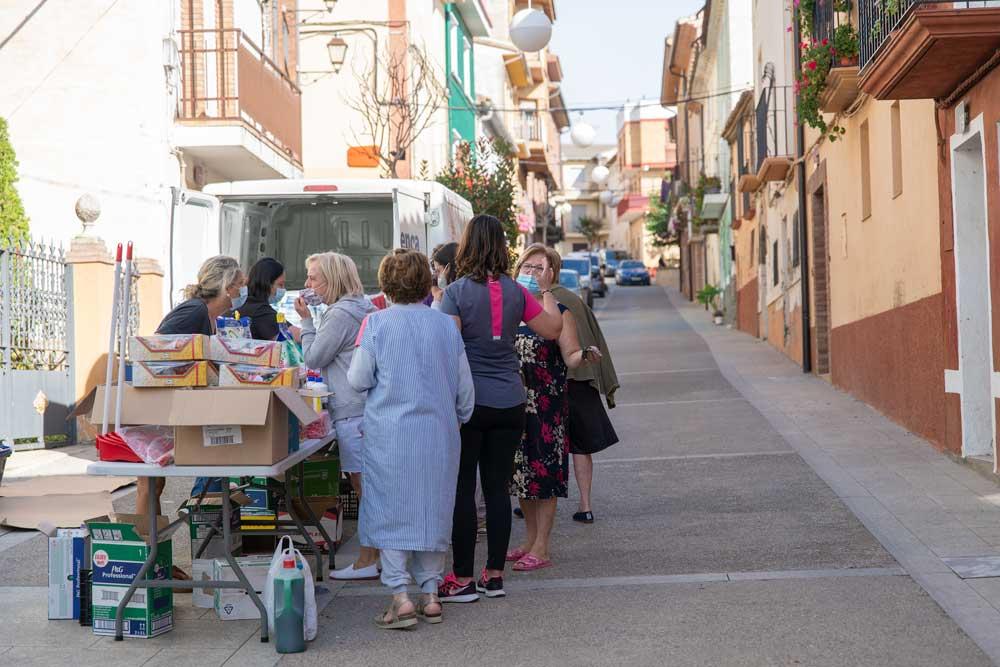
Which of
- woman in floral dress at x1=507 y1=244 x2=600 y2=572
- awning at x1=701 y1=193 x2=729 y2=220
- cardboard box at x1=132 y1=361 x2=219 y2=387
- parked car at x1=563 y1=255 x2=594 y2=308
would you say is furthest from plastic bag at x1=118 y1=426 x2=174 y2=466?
parked car at x1=563 y1=255 x2=594 y2=308

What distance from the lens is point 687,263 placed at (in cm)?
5312

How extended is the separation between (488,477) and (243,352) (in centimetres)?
138

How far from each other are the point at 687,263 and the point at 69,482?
4427 cm

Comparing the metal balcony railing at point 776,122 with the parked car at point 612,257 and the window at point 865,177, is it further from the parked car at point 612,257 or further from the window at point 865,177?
the parked car at point 612,257

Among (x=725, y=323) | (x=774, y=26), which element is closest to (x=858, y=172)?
(x=774, y=26)

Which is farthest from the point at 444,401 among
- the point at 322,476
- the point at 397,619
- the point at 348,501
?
the point at 348,501

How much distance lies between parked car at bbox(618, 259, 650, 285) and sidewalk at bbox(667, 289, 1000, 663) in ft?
165

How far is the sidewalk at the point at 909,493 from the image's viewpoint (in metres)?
6.22

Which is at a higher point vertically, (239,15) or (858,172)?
(239,15)

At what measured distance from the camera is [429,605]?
615 cm

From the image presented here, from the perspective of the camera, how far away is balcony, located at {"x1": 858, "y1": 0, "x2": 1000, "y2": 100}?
8727mm

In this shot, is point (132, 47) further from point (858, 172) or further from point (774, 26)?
point (774, 26)

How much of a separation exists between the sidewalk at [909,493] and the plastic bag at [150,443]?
11.6 feet

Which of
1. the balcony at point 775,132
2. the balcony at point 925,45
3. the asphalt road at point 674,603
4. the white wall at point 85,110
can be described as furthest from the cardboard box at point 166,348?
the balcony at point 775,132
